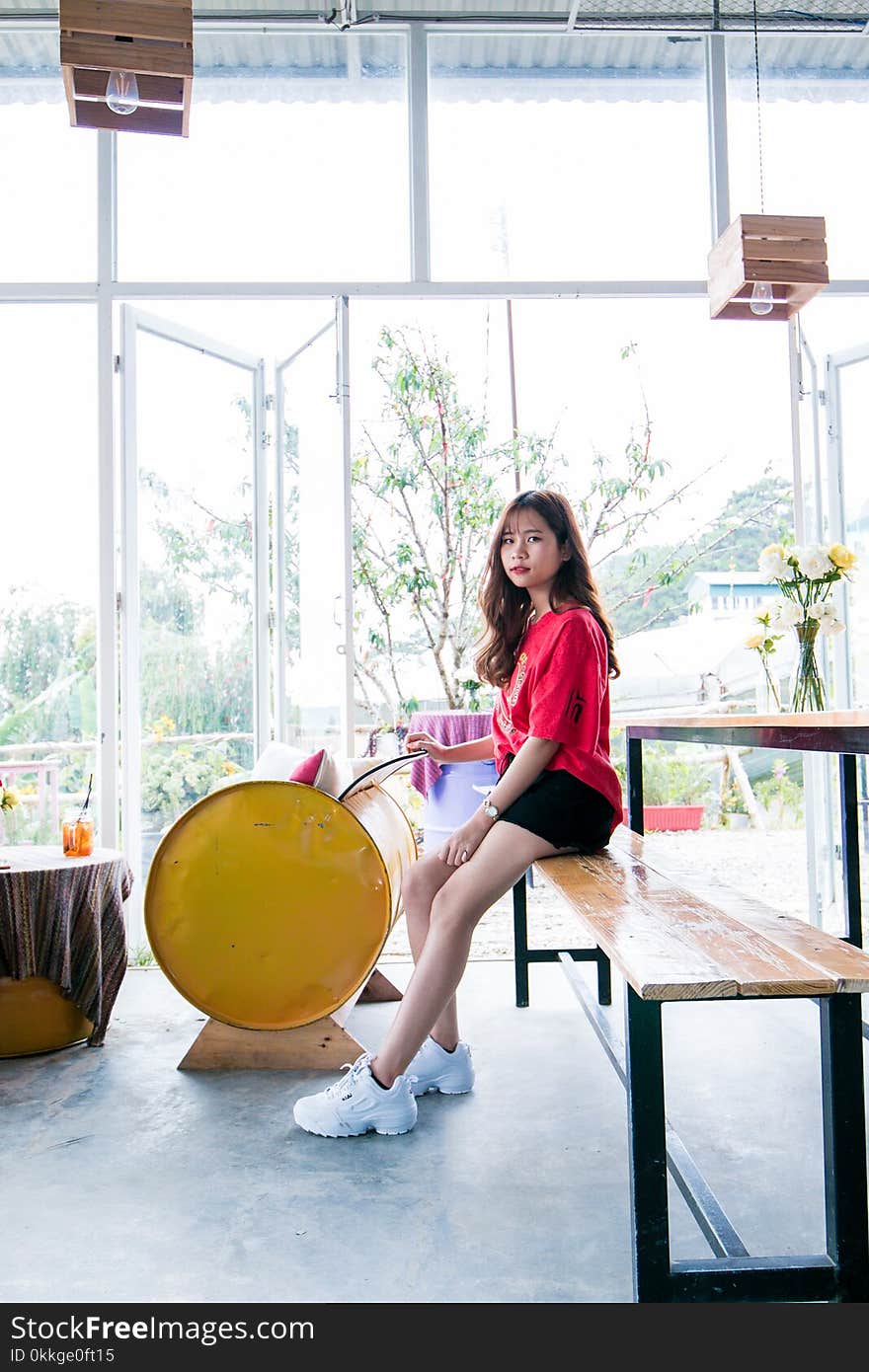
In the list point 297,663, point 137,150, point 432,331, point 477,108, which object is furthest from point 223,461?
point 432,331

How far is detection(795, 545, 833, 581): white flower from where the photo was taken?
2.81m

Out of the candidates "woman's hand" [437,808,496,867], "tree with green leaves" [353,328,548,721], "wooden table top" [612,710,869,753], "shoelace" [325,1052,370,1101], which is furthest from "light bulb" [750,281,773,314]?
"tree with green leaves" [353,328,548,721]

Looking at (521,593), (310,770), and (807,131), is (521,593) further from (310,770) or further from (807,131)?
(807,131)

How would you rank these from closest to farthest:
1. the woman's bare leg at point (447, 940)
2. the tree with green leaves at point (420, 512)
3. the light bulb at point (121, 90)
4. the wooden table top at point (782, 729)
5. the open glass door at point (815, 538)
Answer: the wooden table top at point (782, 729)
the woman's bare leg at point (447, 940)
the light bulb at point (121, 90)
the open glass door at point (815, 538)
the tree with green leaves at point (420, 512)

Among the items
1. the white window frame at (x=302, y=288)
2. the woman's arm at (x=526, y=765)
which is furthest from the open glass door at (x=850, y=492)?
the woman's arm at (x=526, y=765)

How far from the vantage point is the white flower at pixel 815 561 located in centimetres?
281

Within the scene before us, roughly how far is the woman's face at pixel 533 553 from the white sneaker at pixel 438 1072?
1046 mm

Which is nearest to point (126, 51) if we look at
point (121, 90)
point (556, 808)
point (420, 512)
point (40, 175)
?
point (121, 90)

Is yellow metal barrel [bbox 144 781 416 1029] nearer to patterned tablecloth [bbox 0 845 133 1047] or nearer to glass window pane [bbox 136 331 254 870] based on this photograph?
patterned tablecloth [bbox 0 845 133 1047]

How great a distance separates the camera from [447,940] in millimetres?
1948

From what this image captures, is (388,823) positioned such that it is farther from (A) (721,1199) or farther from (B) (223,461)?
(B) (223,461)

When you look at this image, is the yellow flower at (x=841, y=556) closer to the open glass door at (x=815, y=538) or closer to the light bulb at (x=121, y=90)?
the open glass door at (x=815, y=538)

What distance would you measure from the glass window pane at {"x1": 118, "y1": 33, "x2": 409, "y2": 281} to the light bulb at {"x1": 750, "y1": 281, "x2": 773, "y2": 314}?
1482 millimetres

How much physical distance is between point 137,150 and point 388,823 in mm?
2850
